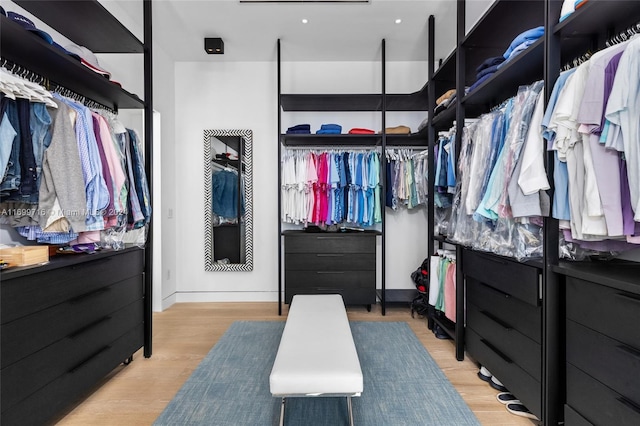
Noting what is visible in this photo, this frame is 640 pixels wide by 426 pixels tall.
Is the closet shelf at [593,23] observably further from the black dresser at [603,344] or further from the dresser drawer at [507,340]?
the dresser drawer at [507,340]

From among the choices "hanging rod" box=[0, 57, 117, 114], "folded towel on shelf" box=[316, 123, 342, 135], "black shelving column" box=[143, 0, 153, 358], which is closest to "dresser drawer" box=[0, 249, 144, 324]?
"black shelving column" box=[143, 0, 153, 358]

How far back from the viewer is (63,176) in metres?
1.50

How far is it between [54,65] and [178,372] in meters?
1.96

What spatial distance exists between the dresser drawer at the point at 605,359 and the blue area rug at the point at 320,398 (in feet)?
2.08

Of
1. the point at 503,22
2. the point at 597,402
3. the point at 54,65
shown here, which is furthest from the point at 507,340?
the point at 54,65

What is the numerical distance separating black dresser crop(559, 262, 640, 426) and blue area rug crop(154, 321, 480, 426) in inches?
21.7

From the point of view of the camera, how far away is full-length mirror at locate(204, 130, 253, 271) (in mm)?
3557

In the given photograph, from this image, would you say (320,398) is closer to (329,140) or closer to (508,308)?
(508,308)

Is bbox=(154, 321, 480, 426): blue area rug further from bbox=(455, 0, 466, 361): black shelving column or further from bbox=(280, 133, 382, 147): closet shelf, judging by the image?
bbox=(280, 133, 382, 147): closet shelf

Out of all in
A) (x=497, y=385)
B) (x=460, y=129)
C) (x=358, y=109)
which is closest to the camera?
(x=497, y=385)

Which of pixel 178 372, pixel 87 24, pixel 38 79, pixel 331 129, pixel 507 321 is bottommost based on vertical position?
pixel 178 372

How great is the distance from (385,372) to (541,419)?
84 cm

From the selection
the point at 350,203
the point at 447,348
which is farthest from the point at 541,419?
the point at 350,203

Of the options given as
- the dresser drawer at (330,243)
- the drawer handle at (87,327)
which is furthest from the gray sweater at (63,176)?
the dresser drawer at (330,243)
